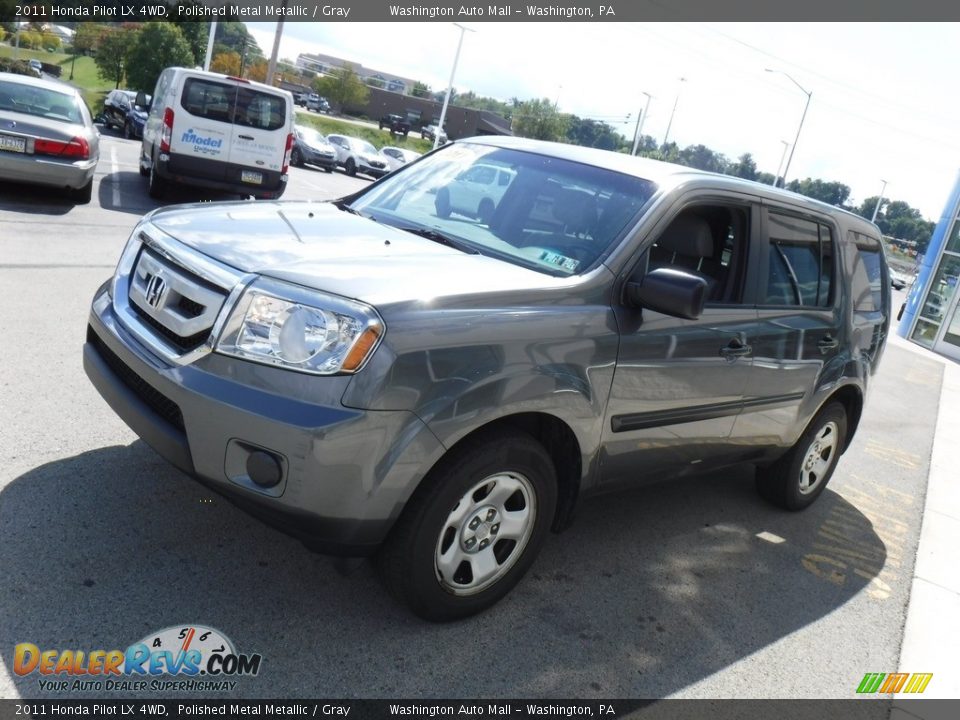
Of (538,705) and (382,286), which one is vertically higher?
(382,286)

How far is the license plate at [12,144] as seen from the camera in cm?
954

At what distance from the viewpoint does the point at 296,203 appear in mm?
4215

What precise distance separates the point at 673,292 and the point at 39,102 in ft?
33.0

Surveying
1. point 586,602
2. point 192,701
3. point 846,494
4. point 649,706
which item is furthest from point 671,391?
point 846,494

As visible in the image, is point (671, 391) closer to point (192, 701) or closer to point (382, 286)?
point (382, 286)

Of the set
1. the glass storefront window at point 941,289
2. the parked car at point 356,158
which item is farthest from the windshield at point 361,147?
the glass storefront window at point 941,289

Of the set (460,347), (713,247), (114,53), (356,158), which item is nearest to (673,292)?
(460,347)

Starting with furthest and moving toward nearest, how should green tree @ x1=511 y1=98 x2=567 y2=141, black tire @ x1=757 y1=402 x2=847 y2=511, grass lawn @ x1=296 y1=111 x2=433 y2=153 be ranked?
green tree @ x1=511 y1=98 x2=567 y2=141, grass lawn @ x1=296 y1=111 x2=433 y2=153, black tire @ x1=757 y1=402 x2=847 y2=511

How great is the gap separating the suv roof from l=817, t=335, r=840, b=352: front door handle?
0.77m

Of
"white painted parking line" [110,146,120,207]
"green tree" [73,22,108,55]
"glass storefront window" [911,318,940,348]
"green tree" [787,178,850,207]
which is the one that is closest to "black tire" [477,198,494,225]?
"white painted parking line" [110,146,120,207]

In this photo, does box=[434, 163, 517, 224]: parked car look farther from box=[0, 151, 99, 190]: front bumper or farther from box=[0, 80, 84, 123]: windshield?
box=[0, 80, 84, 123]: windshield

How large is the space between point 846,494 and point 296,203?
4654 mm

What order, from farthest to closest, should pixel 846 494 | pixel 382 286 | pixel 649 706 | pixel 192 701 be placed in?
pixel 846 494
pixel 649 706
pixel 382 286
pixel 192 701

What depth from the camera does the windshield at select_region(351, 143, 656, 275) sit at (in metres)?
3.58
